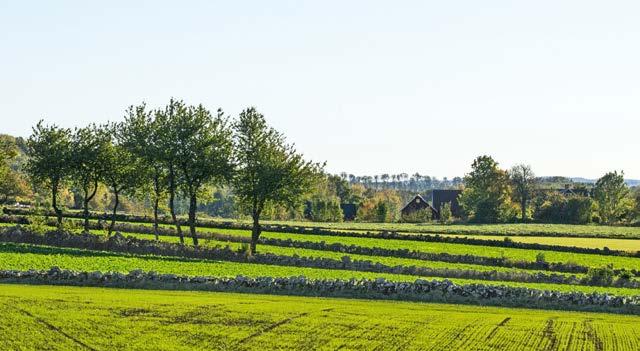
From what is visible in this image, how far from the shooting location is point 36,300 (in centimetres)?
3078

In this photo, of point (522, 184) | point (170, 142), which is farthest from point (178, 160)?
point (522, 184)

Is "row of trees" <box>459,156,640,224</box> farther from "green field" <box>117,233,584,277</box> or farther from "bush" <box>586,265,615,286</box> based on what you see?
"bush" <box>586,265,615,286</box>

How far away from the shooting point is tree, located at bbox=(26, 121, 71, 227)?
3024 inches

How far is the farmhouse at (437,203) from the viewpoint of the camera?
154 m

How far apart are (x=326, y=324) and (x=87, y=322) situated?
7.86 meters

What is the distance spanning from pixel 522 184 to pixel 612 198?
1569 centimetres

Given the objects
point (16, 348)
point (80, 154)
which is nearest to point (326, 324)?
point (16, 348)

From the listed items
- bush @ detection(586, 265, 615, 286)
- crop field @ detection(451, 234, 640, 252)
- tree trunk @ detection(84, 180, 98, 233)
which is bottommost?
bush @ detection(586, 265, 615, 286)

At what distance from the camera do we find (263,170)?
2677 inches

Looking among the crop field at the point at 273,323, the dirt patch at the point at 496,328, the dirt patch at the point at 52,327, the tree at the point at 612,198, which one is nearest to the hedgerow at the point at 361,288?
the crop field at the point at 273,323

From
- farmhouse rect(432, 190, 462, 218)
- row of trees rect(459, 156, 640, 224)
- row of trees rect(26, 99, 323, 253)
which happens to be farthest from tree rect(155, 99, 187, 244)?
farmhouse rect(432, 190, 462, 218)

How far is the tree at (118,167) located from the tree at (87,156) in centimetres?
35

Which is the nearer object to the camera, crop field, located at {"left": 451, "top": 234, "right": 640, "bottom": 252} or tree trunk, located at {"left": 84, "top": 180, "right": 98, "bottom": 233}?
tree trunk, located at {"left": 84, "top": 180, "right": 98, "bottom": 233}

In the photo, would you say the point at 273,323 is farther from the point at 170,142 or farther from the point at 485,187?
the point at 485,187
